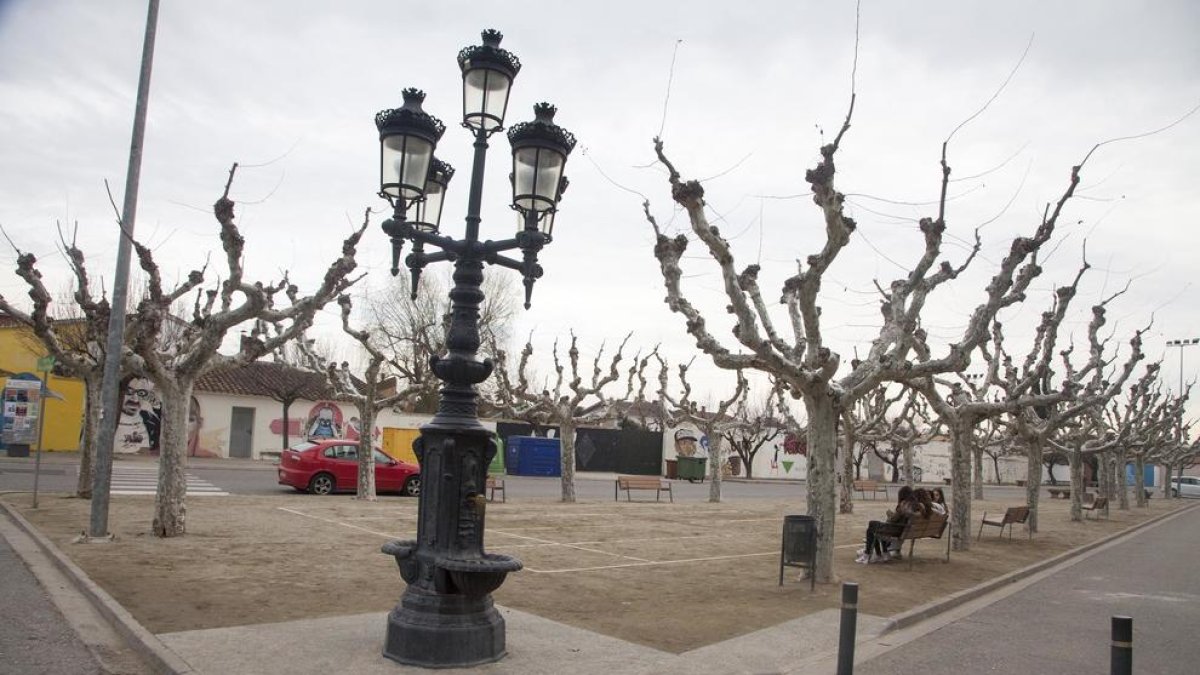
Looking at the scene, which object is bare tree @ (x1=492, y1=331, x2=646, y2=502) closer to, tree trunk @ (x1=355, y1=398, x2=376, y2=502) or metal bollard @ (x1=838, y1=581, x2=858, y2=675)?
tree trunk @ (x1=355, y1=398, x2=376, y2=502)

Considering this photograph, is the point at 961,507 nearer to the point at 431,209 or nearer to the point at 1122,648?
the point at 1122,648

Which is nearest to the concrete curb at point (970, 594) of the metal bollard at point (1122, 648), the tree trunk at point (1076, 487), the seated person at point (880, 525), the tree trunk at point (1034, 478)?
the tree trunk at point (1034, 478)

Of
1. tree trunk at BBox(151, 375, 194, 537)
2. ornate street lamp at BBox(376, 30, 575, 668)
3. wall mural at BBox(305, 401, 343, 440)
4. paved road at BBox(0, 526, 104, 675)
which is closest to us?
paved road at BBox(0, 526, 104, 675)

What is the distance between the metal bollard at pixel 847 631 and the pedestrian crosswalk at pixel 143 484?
14.7 meters

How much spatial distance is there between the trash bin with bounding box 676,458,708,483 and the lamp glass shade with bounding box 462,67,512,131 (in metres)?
38.4

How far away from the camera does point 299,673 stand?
534cm

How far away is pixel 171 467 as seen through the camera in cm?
1132

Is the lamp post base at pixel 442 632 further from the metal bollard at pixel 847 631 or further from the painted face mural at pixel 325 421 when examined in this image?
the painted face mural at pixel 325 421

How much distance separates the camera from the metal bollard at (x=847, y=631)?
197 inches

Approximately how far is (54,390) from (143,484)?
17.4 m

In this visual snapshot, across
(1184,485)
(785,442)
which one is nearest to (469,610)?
(785,442)

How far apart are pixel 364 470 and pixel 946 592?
13789 mm

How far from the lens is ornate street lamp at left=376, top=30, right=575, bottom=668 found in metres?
5.68

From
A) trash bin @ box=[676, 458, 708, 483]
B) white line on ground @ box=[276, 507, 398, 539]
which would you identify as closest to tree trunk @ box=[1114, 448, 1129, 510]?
trash bin @ box=[676, 458, 708, 483]
